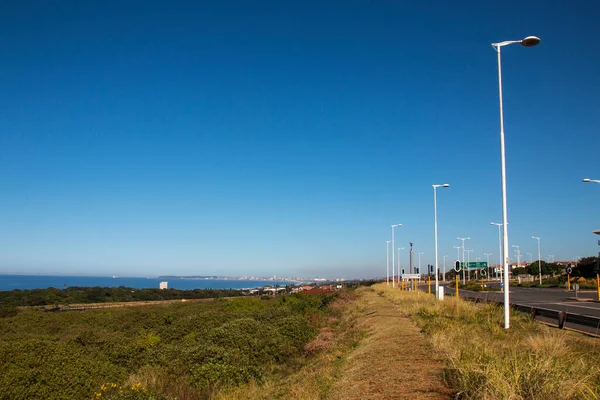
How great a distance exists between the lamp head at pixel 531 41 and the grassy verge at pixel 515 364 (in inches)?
304

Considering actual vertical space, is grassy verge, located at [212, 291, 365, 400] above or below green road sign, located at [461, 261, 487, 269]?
below

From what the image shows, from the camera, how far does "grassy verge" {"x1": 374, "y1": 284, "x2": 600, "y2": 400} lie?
18.3 ft

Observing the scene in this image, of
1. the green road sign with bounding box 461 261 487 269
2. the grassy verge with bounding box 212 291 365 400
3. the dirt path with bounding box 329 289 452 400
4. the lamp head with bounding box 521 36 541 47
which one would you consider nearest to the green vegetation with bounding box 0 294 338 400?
the grassy verge with bounding box 212 291 365 400

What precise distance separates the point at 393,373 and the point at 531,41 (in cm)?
962

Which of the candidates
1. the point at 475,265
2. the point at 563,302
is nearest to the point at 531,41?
the point at 563,302

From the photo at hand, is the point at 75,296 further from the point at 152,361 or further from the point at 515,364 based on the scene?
the point at 515,364

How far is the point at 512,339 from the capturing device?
1096 centimetres

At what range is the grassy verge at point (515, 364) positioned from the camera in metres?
5.57

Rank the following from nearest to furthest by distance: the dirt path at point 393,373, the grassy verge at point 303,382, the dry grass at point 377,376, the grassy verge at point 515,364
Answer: the grassy verge at point 515,364
the dirt path at point 393,373
the dry grass at point 377,376
the grassy verge at point 303,382

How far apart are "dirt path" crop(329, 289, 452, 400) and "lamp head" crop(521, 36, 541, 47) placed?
8.46 metres

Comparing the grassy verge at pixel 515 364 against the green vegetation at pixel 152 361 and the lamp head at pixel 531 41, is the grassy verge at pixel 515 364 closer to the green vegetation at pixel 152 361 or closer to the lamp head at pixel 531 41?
the green vegetation at pixel 152 361

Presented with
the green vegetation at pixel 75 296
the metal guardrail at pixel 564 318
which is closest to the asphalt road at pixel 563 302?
the metal guardrail at pixel 564 318

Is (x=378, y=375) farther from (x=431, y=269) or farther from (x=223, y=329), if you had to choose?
(x=431, y=269)

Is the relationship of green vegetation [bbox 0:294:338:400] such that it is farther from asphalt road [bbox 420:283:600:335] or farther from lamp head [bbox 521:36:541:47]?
lamp head [bbox 521:36:541:47]
